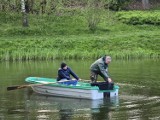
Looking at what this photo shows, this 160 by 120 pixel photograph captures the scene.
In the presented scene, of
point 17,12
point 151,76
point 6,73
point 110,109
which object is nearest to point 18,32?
point 17,12

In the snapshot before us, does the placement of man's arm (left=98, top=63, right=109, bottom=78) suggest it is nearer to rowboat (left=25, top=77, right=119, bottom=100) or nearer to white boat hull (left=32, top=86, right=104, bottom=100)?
rowboat (left=25, top=77, right=119, bottom=100)

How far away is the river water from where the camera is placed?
643 inches

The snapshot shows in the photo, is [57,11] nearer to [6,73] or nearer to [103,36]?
[103,36]

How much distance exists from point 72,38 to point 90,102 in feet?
75.6

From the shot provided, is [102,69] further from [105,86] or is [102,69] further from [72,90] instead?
[72,90]

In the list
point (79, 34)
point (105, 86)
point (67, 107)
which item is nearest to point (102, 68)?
point (105, 86)

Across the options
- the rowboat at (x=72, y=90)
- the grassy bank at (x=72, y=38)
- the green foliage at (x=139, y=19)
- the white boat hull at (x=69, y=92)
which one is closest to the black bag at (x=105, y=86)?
the rowboat at (x=72, y=90)

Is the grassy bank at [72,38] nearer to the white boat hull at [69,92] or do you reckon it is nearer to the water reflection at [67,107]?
the white boat hull at [69,92]

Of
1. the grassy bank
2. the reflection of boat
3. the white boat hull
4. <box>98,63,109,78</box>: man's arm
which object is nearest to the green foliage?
the grassy bank

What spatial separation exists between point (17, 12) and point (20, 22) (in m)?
2.82

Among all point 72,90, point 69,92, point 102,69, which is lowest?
point 69,92

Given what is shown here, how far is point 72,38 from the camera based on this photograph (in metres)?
42.2

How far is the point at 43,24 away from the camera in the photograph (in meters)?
46.6

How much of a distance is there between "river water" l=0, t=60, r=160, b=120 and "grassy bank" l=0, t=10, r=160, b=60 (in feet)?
27.6
